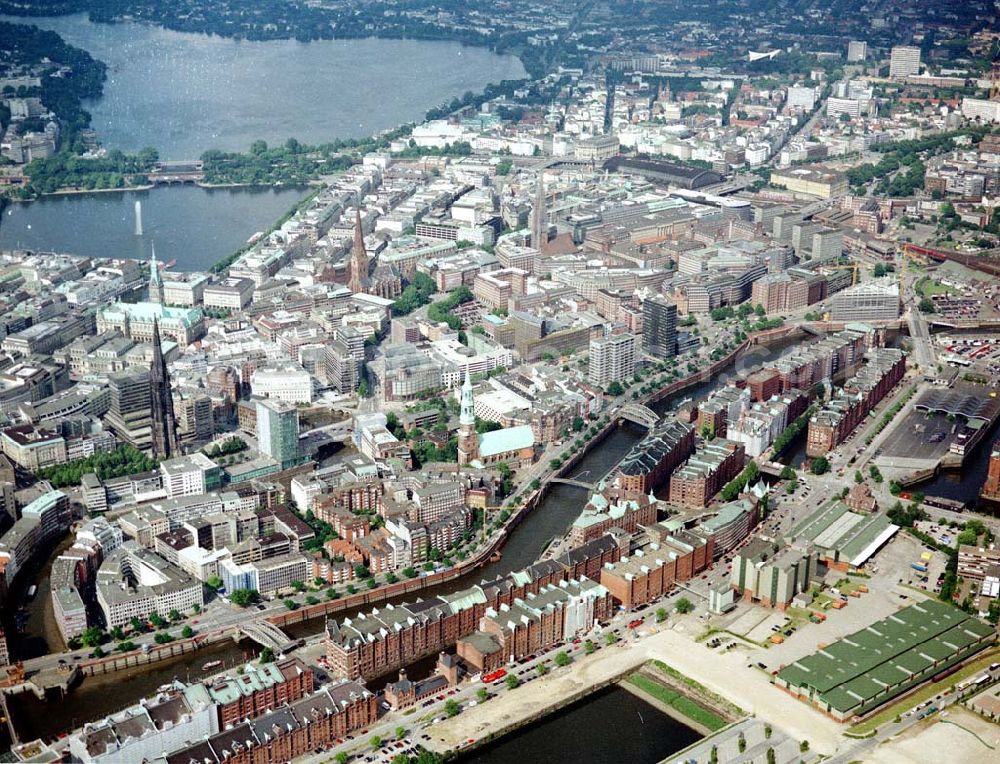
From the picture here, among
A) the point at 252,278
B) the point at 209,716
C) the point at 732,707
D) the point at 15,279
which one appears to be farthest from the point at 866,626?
the point at 15,279

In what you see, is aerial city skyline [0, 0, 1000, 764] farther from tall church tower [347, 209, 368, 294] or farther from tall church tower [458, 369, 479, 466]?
tall church tower [347, 209, 368, 294]

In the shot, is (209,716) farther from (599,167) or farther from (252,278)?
(599,167)

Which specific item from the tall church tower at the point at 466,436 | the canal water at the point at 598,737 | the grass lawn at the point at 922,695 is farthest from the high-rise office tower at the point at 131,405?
the grass lawn at the point at 922,695

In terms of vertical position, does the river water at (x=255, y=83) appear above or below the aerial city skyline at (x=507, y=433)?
above

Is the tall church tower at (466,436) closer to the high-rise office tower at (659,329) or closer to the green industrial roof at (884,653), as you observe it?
the high-rise office tower at (659,329)

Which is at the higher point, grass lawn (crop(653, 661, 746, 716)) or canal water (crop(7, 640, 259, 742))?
grass lawn (crop(653, 661, 746, 716))

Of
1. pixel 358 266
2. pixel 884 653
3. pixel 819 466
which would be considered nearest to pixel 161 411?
pixel 358 266

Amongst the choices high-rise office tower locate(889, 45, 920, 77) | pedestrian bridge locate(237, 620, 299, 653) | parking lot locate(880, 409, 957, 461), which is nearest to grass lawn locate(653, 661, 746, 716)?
pedestrian bridge locate(237, 620, 299, 653)
